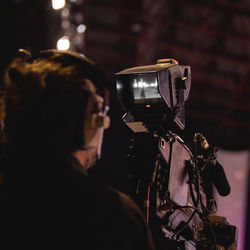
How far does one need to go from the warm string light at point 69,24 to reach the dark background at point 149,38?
0.04 m

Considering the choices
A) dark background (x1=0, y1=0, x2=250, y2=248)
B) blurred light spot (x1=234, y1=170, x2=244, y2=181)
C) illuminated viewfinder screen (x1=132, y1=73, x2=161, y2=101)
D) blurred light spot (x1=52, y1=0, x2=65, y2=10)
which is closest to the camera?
illuminated viewfinder screen (x1=132, y1=73, x2=161, y2=101)

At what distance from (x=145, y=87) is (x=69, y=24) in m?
4.15

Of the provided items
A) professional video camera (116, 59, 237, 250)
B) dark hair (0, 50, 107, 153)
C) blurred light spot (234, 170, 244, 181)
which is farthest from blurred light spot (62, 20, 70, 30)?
dark hair (0, 50, 107, 153)

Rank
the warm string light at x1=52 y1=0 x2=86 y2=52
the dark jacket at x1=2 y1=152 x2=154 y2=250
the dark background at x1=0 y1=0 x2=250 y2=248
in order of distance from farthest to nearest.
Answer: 1. the dark background at x1=0 y1=0 x2=250 y2=248
2. the warm string light at x1=52 y1=0 x2=86 y2=52
3. the dark jacket at x1=2 y1=152 x2=154 y2=250

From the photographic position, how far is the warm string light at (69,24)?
484 centimetres

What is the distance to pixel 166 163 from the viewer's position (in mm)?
1342

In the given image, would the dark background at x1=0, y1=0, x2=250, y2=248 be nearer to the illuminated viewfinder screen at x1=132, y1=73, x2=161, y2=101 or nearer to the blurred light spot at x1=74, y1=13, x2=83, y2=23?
the blurred light spot at x1=74, y1=13, x2=83, y2=23

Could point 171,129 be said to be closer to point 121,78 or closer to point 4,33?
point 121,78

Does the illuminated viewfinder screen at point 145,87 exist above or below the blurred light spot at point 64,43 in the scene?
below

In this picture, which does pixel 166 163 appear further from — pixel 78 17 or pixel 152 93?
pixel 78 17

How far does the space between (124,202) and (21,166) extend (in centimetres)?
25

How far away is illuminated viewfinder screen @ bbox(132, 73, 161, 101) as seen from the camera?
1.38m

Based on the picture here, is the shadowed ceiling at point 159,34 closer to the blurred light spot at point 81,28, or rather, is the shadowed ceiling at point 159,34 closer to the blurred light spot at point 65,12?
the blurred light spot at point 65,12

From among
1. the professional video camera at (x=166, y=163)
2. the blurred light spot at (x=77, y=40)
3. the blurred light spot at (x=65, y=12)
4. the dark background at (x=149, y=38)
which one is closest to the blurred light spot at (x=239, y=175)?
the dark background at (x=149, y=38)
